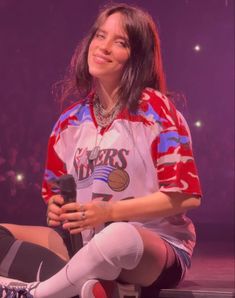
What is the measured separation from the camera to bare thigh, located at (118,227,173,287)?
4.25 ft

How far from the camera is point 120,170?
1449 millimetres

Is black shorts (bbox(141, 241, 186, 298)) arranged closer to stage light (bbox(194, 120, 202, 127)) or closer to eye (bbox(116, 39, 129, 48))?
eye (bbox(116, 39, 129, 48))

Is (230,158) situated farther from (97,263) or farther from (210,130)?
(97,263)

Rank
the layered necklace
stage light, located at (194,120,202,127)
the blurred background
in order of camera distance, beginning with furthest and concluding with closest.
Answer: stage light, located at (194,120,202,127), the blurred background, the layered necklace

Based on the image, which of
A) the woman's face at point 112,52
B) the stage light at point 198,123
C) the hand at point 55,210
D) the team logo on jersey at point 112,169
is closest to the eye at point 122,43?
the woman's face at point 112,52

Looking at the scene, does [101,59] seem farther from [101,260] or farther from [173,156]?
[101,260]

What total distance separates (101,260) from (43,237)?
345mm

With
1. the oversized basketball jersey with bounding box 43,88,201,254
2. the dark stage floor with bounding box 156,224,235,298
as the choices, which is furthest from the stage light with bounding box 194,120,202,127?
the oversized basketball jersey with bounding box 43,88,201,254

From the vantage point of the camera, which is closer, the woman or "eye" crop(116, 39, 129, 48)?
the woman

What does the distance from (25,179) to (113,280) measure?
2.54 m

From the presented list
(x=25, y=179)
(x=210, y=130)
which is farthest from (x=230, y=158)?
(x=25, y=179)

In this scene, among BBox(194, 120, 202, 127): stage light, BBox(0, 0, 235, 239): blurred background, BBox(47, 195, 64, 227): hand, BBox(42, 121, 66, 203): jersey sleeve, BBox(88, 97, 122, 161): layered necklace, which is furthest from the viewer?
BBox(194, 120, 202, 127): stage light

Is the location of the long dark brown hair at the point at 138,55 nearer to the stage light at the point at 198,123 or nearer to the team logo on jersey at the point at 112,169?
the team logo on jersey at the point at 112,169

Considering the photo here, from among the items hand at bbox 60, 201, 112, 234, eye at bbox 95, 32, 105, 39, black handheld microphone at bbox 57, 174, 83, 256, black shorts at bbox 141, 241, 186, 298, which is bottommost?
black shorts at bbox 141, 241, 186, 298
